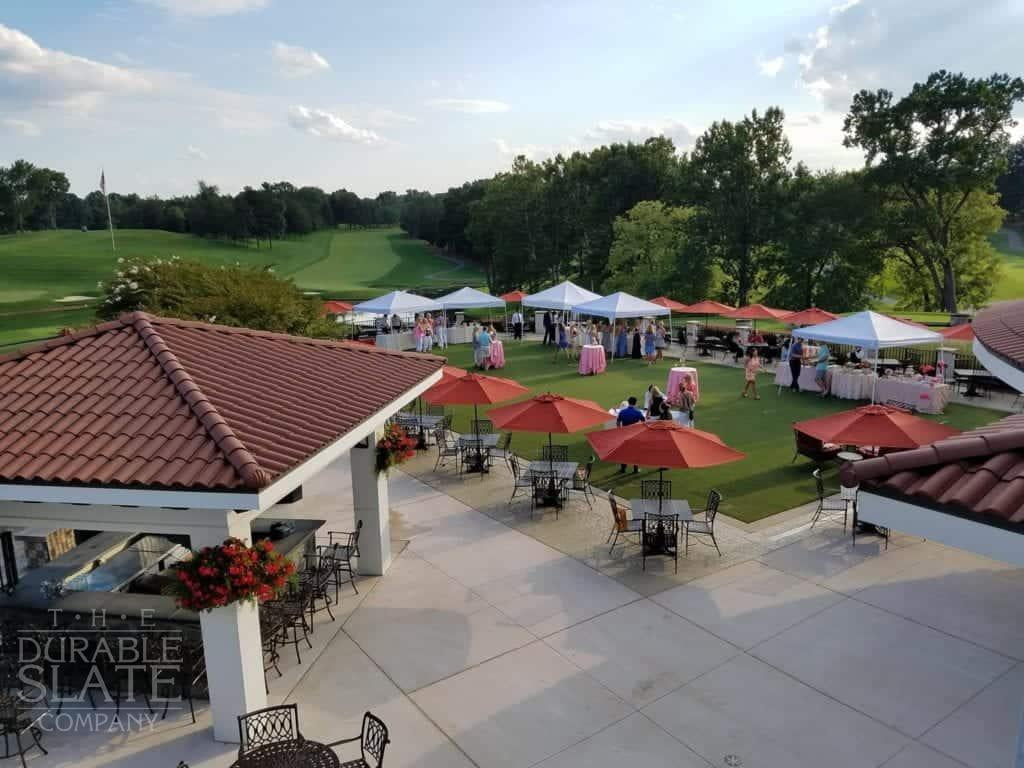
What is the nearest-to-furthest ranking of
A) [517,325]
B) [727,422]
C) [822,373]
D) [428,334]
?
[727,422]
[822,373]
[428,334]
[517,325]

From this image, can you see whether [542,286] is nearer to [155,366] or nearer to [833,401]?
[833,401]

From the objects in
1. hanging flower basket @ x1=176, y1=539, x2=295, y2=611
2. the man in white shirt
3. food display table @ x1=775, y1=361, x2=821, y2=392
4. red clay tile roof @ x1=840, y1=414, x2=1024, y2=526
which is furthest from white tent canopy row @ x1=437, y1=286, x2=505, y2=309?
red clay tile roof @ x1=840, y1=414, x2=1024, y2=526

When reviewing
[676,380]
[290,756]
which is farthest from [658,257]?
[290,756]

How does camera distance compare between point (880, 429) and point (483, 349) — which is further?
point (483, 349)

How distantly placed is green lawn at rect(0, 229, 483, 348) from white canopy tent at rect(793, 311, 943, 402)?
136 feet

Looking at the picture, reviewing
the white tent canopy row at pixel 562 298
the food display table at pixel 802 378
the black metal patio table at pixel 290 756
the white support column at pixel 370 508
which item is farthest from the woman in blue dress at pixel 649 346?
the black metal patio table at pixel 290 756

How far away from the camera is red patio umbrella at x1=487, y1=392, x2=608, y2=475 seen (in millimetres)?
12062

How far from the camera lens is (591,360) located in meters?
25.7

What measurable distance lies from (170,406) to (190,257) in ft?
191

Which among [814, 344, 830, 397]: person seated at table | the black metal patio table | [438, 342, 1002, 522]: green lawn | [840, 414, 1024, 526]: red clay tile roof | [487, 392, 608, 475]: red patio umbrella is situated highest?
[840, 414, 1024, 526]: red clay tile roof

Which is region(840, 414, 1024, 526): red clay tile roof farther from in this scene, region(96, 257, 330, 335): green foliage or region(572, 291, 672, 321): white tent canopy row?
region(572, 291, 672, 321): white tent canopy row

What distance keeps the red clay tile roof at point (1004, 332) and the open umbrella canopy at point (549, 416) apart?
5894mm

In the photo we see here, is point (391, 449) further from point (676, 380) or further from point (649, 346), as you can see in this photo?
point (649, 346)

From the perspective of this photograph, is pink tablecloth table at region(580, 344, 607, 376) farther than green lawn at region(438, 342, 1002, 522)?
Yes
